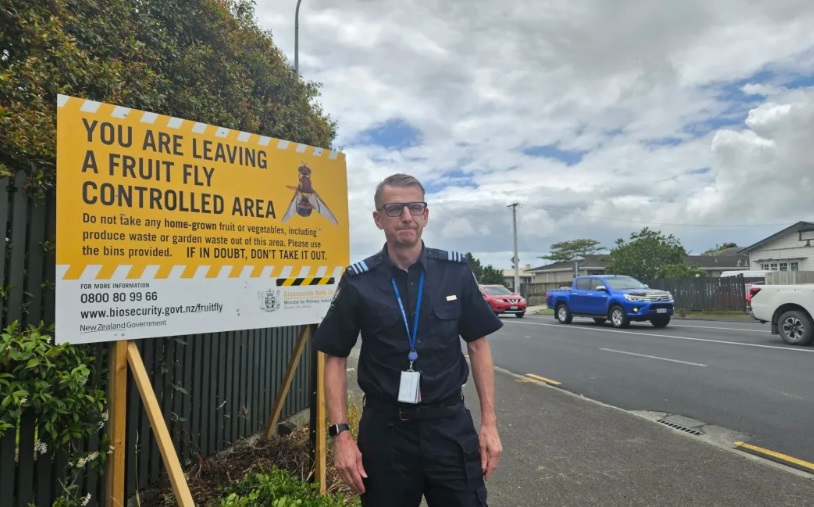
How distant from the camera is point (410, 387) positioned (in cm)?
220

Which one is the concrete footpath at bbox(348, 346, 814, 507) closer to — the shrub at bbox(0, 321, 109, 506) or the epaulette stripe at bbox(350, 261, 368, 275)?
the epaulette stripe at bbox(350, 261, 368, 275)

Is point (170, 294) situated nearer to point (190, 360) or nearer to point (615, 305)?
point (190, 360)

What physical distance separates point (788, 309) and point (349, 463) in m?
12.4

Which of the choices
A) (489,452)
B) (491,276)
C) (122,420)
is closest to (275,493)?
(122,420)

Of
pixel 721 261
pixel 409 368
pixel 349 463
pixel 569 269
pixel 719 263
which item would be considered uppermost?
pixel 721 261

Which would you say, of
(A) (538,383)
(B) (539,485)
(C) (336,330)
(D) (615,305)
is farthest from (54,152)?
(D) (615,305)

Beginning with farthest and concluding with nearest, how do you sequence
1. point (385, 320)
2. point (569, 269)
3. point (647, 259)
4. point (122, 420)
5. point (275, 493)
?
point (569, 269) < point (647, 259) < point (275, 493) < point (122, 420) < point (385, 320)

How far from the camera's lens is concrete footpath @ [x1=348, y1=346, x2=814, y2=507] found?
12.3 feet

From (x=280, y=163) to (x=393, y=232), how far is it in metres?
1.49

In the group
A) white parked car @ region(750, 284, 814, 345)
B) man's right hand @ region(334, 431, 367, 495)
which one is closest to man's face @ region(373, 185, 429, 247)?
man's right hand @ region(334, 431, 367, 495)

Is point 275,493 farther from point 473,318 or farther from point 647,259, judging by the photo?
point 647,259

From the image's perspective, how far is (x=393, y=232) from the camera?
235cm

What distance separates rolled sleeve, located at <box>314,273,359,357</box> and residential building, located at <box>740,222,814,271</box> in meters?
38.2

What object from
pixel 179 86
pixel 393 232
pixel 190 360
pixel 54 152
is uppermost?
pixel 179 86
